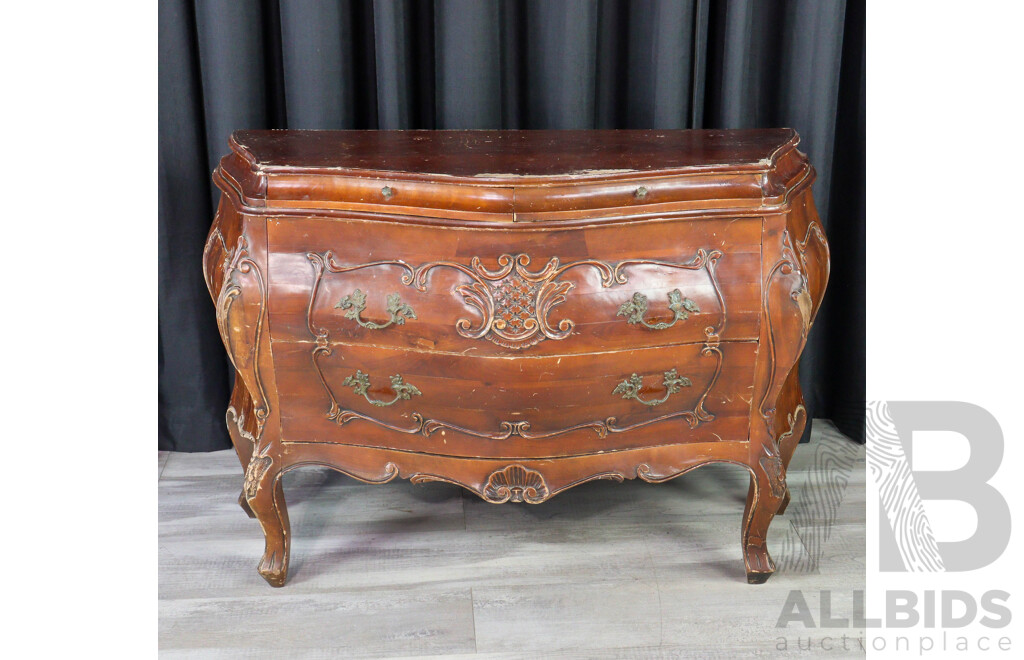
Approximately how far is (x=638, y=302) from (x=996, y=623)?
3.03 feet

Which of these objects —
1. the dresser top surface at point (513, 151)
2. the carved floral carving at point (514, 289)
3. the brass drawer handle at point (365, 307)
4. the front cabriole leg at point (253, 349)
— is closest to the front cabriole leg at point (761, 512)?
the carved floral carving at point (514, 289)

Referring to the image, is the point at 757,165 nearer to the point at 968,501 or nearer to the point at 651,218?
the point at 651,218

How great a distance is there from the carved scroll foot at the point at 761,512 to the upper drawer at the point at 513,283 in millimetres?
323

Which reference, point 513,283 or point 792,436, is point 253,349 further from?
point 792,436

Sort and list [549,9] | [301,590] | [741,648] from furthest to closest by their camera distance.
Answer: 1. [549,9]
2. [301,590]
3. [741,648]

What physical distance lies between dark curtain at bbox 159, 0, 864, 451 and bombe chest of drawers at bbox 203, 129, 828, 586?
15.3 inches

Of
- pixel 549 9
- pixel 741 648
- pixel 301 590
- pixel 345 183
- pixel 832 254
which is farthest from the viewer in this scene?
pixel 832 254

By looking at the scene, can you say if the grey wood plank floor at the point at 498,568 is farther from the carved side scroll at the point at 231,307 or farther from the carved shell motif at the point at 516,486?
the carved side scroll at the point at 231,307

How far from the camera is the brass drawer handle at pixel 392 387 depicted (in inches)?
64.8

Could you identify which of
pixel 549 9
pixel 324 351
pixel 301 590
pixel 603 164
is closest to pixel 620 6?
pixel 549 9

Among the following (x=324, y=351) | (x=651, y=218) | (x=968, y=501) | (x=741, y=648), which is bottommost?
(x=741, y=648)

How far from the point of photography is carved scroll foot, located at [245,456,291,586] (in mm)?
1734

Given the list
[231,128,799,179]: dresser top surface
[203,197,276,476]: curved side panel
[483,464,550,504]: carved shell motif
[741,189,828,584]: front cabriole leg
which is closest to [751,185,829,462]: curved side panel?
[741,189,828,584]: front cabriole leg

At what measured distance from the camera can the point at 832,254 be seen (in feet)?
7.69
